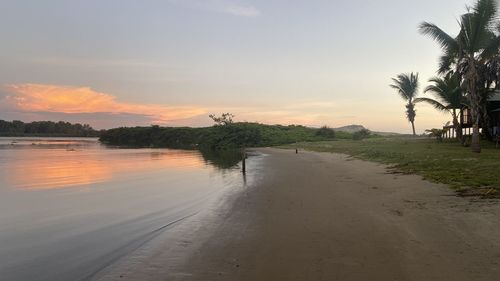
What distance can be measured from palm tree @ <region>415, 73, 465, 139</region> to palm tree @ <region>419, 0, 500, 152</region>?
714 centimetres

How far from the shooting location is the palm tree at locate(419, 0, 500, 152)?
2473cm

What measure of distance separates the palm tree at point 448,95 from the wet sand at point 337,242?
23688mm

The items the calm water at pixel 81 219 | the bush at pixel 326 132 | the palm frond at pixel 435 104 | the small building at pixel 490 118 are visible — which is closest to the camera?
the calm water at pixel 81 219

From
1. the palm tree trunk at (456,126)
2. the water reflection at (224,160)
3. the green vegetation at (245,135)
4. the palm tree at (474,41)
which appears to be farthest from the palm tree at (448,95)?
the green vegetation at (245,135)

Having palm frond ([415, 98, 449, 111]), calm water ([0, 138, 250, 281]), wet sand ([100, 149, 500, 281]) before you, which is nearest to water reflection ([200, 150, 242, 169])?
calm water ([0, 138, 250, 281])

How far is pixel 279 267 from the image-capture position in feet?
22.0

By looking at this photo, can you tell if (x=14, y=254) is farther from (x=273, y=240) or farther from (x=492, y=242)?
(x=492, y=242)

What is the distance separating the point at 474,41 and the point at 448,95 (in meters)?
10.7

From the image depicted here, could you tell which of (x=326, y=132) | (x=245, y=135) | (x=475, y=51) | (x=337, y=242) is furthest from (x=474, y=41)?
(x=245, y=135)

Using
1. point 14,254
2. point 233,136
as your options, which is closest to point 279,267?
point 14,254

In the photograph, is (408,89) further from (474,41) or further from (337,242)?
(337,242)

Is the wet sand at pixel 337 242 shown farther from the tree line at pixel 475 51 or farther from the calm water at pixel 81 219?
the tree line at pixel 475 51

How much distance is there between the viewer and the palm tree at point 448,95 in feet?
112

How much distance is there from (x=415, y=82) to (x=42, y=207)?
52920 millimetres
